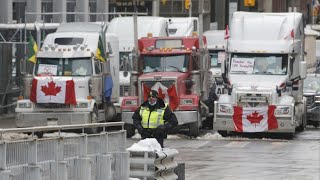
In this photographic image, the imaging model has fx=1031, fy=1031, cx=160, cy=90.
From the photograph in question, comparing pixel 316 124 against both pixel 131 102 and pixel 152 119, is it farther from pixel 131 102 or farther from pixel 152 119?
pixel 152 119

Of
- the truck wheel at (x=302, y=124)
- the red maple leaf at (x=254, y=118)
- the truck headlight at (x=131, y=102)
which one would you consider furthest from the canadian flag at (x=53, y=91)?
the truck wheel at (x=302, y=124)

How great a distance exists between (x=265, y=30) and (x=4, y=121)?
10.9 meters

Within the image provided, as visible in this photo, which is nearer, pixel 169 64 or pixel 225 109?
pixel 225 109

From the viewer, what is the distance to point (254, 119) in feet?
104

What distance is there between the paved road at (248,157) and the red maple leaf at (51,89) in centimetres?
300

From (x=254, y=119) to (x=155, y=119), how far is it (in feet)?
43.0

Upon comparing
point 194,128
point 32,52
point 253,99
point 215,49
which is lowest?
point 194,128

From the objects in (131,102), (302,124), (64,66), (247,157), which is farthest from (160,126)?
(302,124)

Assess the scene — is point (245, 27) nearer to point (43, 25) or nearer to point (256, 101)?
point (256, 101)

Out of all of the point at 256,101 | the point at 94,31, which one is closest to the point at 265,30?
the point at 256,101

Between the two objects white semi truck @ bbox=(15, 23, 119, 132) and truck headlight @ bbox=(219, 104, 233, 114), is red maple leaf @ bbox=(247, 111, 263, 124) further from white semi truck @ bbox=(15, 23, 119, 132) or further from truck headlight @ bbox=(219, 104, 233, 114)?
white semi truck @ bbox=(15, 23, 119, 132)

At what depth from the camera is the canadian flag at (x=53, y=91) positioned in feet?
105

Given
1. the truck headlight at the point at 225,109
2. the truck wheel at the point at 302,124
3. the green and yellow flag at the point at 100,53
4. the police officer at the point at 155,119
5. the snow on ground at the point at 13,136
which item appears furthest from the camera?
the truck wheel at the point at 302,124

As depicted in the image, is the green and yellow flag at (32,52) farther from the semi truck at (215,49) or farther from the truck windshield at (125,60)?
the semi truck at (215,49)
